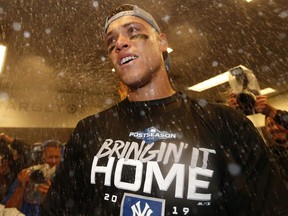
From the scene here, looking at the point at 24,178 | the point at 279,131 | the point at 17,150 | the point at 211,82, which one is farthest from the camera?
the point at 211,82

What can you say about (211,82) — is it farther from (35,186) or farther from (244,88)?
(35,186)

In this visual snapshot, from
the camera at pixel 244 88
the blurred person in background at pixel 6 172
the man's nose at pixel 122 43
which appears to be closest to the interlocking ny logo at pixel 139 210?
the man's nose at pixel 122 43

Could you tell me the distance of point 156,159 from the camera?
3.96 feet

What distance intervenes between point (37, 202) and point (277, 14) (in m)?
4.47

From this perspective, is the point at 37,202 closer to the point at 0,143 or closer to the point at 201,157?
the point at 0,143

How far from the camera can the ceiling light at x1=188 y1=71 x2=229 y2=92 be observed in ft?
26.0

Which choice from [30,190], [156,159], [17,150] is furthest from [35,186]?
[156,159]

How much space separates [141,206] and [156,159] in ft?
0.66

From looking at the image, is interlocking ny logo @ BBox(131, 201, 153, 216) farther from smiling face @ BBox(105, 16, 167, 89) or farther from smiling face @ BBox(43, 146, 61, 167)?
smiling face @ BBox(43, 146, 61, 167)

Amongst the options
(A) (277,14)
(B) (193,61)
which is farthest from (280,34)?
(B) (193,61)

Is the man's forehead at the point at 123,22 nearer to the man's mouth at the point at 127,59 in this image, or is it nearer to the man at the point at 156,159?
the man at the point at 156,159

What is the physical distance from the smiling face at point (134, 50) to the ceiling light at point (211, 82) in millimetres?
6344

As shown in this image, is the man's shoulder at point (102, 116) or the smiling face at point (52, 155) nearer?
the man's shoulder at point (102, 116)

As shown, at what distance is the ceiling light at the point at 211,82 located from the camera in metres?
7.92
